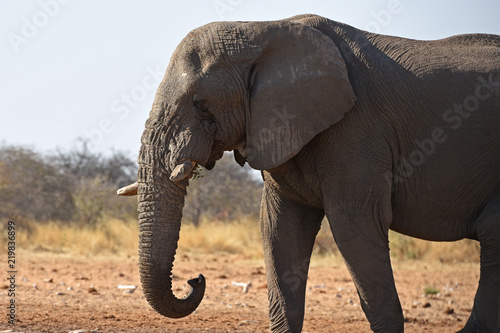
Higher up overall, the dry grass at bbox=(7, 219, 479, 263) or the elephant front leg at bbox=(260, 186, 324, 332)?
the dry grass at bbox=(7, 219, 479, 263)

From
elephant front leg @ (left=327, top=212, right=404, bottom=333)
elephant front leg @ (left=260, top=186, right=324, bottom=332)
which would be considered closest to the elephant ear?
elephant front leg @ (left=327, top=212, right=404, bottom=333)

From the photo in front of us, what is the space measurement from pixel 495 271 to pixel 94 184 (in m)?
21.3

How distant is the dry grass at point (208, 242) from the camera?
15.2 meters

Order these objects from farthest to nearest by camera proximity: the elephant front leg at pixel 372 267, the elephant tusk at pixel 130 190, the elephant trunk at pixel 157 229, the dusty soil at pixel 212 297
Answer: the dusty soil at pixel 212 297, the elephant tusk at pixel 130 190, the elephant front leg at pixel 372 267, the elephant trunk at pixel 157 229

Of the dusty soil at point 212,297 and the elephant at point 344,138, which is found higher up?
the elephant at point 344,138

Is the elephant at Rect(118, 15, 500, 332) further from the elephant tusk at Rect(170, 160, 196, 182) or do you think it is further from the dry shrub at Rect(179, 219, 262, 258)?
the dry shrub at Rect(179, 219, 262, 258)

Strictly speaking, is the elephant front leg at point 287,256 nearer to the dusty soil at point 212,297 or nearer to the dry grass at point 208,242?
the dusty soil at point 212,297

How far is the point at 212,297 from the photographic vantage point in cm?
1042

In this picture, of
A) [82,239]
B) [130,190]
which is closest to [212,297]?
[130,190]

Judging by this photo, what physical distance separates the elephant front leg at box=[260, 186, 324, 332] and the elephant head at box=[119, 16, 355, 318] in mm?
825

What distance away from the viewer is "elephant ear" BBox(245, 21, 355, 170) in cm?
539

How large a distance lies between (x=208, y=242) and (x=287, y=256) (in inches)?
454

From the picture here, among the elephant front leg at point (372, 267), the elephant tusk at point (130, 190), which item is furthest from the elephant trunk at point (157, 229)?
the elephant front leg at point (372, 267)

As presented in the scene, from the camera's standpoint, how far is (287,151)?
5.43m
